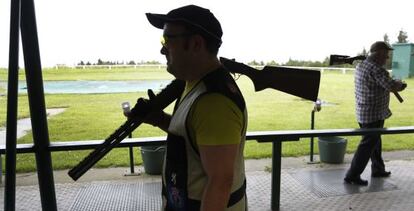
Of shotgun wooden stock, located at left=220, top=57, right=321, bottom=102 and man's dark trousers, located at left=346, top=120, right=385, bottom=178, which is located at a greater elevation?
shotgun wooden stock, located at left=220, top=57, right=321, bottom=102

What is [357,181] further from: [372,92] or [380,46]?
[380,46]

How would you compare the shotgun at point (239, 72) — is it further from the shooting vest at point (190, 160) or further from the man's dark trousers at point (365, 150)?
the man's dark trousers at point (365, 150)

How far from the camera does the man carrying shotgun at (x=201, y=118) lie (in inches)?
44.0

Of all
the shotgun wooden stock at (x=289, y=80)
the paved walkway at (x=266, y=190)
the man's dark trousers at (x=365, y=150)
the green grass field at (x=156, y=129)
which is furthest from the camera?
the green grass field at (x=156, y=129)

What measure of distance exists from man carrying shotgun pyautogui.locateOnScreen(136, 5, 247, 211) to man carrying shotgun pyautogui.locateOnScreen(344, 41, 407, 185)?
9.75ft

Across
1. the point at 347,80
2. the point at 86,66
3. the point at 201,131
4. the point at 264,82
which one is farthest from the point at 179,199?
the point at 347,80

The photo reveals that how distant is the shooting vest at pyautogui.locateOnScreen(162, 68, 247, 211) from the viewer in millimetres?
1187

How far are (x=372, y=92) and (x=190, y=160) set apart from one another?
3195 millimetres

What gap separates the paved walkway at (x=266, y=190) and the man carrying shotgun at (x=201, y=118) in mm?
2398

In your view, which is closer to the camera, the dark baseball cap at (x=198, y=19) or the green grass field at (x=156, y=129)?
the dark baseball cap at (x=198, y=19)

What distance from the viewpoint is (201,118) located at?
3.68 ft

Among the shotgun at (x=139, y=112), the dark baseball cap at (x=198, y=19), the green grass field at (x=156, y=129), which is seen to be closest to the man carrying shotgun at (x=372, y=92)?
the green grass field at (x=156, y=129)

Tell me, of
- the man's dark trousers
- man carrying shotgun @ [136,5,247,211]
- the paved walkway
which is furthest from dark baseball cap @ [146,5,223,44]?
the man's dark trousers

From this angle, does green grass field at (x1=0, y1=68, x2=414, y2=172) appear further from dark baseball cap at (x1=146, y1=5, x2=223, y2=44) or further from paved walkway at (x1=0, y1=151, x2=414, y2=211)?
dark baseball cap at (x1=146, y1=5, x2=223, y2=44)
